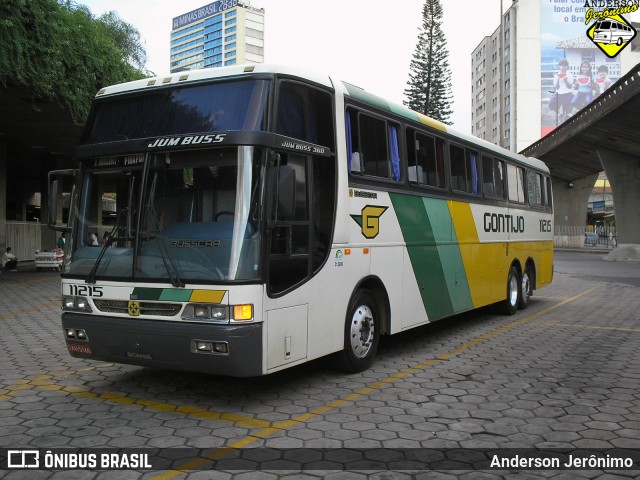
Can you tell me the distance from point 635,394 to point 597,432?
154 cm

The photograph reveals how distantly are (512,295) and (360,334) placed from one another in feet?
21.7

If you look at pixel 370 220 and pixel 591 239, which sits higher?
pixel 591 239

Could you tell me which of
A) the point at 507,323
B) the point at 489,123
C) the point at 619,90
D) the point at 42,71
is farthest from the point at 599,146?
the point at 489,123

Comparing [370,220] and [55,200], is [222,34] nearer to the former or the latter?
[370,220]

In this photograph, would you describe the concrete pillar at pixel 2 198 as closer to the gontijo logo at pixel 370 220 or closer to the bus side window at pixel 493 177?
the bus side window at pixel 493 177

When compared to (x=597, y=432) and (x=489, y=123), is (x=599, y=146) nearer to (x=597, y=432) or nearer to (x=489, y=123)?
(x=597, y=432)

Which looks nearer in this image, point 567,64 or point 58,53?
point 58,53

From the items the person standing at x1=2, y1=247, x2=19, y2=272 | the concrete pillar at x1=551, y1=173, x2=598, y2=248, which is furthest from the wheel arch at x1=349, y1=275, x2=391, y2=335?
the concrete pillar at x1=551, y1=173, x2=598, y2=248

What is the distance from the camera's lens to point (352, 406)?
5.79m

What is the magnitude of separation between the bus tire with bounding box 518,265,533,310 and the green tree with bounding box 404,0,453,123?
131 ft

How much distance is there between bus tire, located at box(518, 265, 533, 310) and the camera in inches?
524

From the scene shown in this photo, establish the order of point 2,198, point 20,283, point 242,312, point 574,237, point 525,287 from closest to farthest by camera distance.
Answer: point 242,312 → point 525,287 → point 20,283 → point 2,198 → point 574,237

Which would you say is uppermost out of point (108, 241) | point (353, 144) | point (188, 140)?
point (353, 144)

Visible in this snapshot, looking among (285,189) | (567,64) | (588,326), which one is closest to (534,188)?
(588,326)
